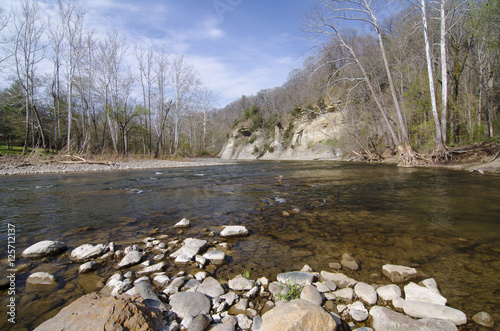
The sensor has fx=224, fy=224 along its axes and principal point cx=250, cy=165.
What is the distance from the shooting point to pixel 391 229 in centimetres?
324

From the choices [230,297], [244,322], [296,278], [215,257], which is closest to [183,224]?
[215,257]

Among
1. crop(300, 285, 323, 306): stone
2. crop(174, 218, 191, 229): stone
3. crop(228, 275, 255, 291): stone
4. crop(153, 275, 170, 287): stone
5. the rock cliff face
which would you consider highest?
the rock cliff face

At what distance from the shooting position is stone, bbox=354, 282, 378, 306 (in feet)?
5.55

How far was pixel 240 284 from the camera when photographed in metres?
1.96

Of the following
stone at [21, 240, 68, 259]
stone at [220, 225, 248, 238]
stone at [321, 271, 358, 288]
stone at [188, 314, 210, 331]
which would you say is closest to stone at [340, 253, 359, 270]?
stone at [321, 271, 358, 288]

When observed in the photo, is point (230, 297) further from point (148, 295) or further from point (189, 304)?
point (148, 295)

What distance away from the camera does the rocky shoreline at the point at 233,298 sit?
1.38 m

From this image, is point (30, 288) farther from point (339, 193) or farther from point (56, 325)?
point (339, 193)

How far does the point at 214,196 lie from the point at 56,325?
4.77 metres

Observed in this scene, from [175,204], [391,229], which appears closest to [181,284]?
[391,229]

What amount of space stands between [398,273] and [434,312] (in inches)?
20.0

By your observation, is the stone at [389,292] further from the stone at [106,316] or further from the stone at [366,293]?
the stone at [106,316]

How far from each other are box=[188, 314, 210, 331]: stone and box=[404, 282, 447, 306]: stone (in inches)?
58.8

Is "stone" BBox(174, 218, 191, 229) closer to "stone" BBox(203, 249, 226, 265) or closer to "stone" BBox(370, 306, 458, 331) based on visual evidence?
"stone" BBox(203, 249, 226, 265)
